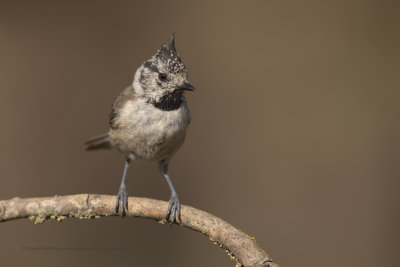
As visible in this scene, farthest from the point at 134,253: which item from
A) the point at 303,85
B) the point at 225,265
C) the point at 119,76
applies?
the point at 303,85

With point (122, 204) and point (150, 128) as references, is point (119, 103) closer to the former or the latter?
point (150, 128)

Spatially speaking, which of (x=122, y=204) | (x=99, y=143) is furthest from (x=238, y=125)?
(x=122, y=204)

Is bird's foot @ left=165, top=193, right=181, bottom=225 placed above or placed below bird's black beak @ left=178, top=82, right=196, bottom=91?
below

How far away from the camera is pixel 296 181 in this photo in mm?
4918

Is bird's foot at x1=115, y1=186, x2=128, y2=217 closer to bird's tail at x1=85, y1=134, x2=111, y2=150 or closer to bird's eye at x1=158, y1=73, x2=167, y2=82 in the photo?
bird's eye at x1=158, y1=73, x2=167, y2=82

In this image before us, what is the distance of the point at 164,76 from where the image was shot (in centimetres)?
295

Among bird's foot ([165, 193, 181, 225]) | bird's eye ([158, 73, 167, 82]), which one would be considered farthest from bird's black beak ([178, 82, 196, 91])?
bird's foot ([165, 193, 181, 225])

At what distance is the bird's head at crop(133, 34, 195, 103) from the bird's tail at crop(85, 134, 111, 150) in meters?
0.73

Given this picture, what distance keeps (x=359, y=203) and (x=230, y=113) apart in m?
1.74

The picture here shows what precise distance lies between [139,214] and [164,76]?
988 millimetres

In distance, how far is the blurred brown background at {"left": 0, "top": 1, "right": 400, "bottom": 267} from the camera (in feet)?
14.7

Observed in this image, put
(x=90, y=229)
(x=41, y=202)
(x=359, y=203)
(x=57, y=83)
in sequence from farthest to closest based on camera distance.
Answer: (x=359, y=203), (x=57, y=83), (x=90, y=229), (x=41, y=202)

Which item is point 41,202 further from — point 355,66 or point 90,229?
point 355,66

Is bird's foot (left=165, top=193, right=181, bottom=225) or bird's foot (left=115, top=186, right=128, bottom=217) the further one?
bird's foot (left=165, top=193, right=181, bottom=225)
